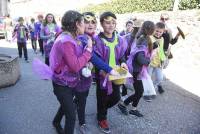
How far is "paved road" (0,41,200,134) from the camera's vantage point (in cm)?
503

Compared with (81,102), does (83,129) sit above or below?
below

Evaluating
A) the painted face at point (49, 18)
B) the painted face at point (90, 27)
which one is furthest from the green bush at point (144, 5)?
the painted face at point (90, 27)

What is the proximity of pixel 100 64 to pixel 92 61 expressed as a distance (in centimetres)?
13

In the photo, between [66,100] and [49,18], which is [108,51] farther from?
[49,18]

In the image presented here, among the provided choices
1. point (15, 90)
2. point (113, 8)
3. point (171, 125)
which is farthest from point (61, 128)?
point (113, 8)

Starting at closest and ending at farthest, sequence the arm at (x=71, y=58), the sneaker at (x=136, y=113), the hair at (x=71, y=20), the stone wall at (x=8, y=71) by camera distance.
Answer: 1. the arm at (x=71, y=58)
2. the hair at (x=71, y=20)
3. the sneaker at (x=136, y=113)
4. the stone wall at (x=8, y=71)

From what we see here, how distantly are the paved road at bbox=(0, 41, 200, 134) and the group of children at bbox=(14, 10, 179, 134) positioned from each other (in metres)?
0.27

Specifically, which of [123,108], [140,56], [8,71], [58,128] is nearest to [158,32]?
[140,56]

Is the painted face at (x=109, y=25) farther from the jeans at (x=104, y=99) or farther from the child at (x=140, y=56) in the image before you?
the child at (x=140, y=56)

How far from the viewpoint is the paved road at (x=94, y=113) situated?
5027mm

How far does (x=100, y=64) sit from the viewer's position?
431 cm

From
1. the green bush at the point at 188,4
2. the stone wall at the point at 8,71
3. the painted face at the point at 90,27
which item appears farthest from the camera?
the green bush at the point at 188,4

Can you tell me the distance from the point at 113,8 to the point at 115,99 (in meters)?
15.5

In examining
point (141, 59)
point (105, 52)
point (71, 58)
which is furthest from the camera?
point (141, 59)
